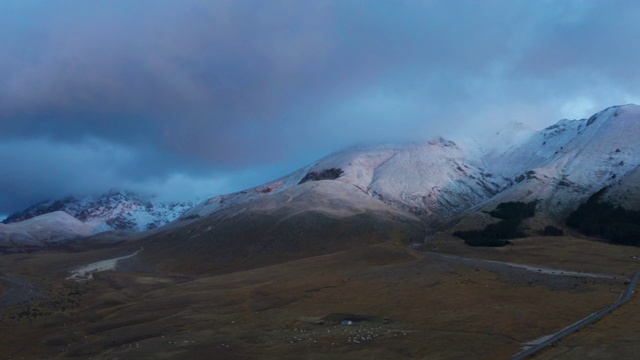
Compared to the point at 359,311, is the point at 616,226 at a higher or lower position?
higher

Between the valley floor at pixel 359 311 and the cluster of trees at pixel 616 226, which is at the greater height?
the cluster of trees at pixel 616 226

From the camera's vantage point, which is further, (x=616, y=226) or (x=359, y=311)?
(x=616, y=226)

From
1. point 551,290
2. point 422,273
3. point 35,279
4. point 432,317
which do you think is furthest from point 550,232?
point 35,279

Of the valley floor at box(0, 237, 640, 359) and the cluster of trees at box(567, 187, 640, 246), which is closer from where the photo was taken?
the valley floor at box(0, 237, 640, 359)

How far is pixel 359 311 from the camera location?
83.8 meters

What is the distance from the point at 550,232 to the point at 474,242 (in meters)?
39.7

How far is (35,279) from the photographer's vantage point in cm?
17625

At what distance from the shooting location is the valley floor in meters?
61.1

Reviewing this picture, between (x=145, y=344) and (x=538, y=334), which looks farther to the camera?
(x=145, y=344)

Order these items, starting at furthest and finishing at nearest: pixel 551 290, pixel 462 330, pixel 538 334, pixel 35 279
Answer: pixel 35 279 < pixel 551 290 < pixel 462 330 < pixel 538 334

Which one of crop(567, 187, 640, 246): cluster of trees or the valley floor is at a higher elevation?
crop(567, 187, 640, 246): cluster of trees

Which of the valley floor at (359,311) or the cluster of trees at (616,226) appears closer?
the valley floor at (359,311)

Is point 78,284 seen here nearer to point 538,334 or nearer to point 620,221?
point 538,334

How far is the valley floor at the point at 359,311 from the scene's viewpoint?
61.1 meters
